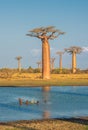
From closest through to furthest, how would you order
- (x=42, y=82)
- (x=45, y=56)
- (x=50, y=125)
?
1. (x=50, y=125)
2. (x=42, y=82)
3. (x=45, y=56)

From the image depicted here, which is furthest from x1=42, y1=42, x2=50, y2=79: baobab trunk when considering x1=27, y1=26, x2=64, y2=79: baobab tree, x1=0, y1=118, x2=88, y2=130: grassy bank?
x1=0, y1=118, x2=88, y2=130: grassy bank

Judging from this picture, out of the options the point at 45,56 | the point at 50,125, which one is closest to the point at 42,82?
→ the point at 45,56

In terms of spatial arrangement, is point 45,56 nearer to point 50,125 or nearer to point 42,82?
point 42,82

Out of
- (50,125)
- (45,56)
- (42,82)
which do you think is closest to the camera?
(50,125)

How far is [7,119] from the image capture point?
62.7ft

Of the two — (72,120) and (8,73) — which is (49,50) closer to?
(8,73)

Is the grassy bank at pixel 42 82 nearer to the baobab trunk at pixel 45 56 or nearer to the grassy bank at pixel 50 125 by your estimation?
the baobab trunk at pixel 45 56

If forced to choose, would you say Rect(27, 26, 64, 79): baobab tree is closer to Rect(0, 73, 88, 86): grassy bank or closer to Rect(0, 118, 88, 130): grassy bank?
Rect(0, 73, 88, 86): grassy bank

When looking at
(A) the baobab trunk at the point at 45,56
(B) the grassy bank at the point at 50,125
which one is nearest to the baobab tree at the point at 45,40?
(A) the baobab trunk at the point at 45,56

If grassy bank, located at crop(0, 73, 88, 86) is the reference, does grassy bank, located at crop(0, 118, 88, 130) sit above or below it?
below

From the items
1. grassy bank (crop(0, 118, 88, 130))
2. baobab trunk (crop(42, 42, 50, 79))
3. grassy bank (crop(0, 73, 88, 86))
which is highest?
baobab trunk (crop(42, 42, 50, 79))

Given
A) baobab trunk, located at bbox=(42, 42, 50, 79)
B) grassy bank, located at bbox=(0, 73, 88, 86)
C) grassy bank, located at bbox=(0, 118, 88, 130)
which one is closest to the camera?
grassy bank, located at bbox=(0, 118, 88, 130)

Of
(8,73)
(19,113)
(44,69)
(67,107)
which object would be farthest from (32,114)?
(8,73)

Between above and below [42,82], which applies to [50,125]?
below
